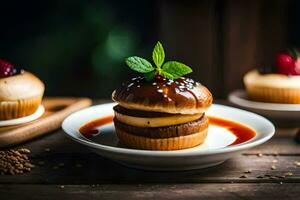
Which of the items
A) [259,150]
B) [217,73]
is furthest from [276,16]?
[259,150]

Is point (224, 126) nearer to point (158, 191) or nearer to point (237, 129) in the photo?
point (237, 129)

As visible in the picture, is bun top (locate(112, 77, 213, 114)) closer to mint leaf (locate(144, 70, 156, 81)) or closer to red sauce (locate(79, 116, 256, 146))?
mint leaf (locate(144, 70, 156, 81))

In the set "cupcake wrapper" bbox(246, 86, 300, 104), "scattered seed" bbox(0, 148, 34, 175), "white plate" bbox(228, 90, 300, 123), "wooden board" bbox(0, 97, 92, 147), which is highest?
"cupcake wrapper" bbox(246, 86, 300, 104)

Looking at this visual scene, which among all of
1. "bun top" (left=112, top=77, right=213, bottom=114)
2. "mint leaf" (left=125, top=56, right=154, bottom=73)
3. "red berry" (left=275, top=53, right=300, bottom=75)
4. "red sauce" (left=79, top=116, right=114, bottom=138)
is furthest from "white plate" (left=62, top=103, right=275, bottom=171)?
"red berry" (left=275, top=53, right=300, bottom=75)

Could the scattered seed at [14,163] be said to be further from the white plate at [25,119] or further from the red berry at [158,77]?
the red berry at [158,77]

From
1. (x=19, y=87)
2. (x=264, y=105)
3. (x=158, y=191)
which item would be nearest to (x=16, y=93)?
(x=19, y=87)

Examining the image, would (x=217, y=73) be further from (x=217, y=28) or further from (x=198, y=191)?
(x=198, y=191)
